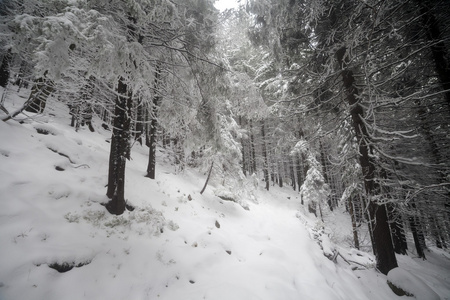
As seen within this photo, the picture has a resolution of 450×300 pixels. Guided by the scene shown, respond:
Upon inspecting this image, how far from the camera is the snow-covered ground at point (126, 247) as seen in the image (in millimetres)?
3523

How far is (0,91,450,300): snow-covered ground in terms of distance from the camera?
3523mm

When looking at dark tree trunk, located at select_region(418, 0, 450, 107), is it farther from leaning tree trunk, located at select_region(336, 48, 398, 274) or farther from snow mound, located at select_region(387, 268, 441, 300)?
snow mound, located at select_region(387, 268, 441, 300)

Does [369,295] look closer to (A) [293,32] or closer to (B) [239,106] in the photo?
(B) [239,106]

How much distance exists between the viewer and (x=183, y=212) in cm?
791

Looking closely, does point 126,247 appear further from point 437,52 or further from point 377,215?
point 437,52

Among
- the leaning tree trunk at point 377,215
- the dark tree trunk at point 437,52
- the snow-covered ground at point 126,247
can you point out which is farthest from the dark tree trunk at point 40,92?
the dark tree trunk at point 437,52

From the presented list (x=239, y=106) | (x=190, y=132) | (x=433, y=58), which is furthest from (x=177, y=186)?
(x=433, y=58)

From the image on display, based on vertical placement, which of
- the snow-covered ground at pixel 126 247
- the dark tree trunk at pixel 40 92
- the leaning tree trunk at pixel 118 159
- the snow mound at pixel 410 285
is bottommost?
the snow mound at pixel 410 285

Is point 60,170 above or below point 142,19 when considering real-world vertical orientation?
below

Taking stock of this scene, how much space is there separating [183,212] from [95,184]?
11.5ft

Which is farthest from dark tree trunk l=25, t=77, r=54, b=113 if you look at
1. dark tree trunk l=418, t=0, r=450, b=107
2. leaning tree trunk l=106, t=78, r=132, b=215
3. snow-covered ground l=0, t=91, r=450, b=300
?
dark tree trunk l=418, t=0, r=450, b=107

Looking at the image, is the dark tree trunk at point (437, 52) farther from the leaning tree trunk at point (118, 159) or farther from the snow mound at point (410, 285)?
the leaning tree trunk at point (118, 159)

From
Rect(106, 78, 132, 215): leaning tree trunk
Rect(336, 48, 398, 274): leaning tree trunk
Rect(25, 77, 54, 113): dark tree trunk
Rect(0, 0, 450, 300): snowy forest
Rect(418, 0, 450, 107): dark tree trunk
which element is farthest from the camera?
Rect(336, 48, 398, 274): leaning tree trunk

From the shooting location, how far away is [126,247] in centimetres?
Answer: 470
